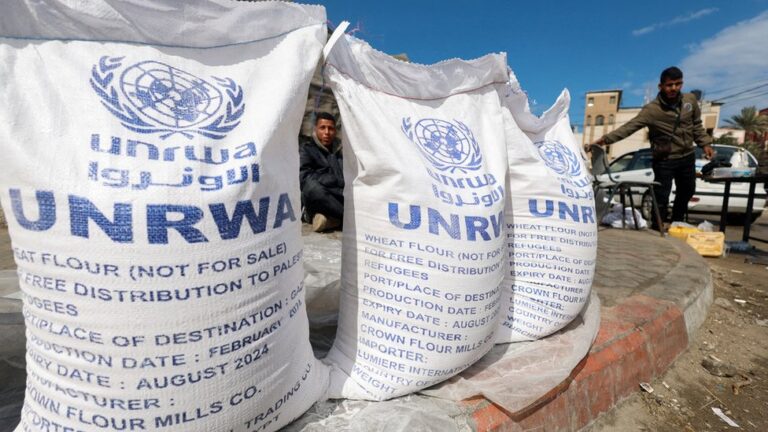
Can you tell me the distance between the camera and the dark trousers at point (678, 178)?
357 cm

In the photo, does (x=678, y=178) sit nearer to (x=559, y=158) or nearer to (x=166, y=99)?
(x=559, y=158)

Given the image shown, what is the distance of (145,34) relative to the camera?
73 centimetres

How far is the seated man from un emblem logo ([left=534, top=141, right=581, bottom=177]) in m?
1.77

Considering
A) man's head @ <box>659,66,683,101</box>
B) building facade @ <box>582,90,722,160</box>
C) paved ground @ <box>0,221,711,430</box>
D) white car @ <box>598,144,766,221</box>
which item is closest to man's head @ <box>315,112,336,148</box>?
paved ground @ <box>0,221,711,430</box>

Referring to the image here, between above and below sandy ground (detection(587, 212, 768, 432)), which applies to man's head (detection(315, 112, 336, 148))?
above

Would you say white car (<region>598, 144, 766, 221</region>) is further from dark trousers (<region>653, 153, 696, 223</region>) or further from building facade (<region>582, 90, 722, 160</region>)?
building facade (<region>582, 90, 722, 160</region>)

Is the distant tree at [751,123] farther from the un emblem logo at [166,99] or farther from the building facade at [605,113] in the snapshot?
the un emblem logo at [166,99]

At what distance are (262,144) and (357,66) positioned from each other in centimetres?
Answer: 36

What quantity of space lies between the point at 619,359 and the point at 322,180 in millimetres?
2176

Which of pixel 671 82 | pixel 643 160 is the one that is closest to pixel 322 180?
pixel 671 82

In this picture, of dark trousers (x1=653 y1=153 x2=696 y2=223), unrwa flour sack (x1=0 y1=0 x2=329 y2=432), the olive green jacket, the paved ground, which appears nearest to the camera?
unrwa flour sack (x1=0 y1=0 x2=329 y2=432)

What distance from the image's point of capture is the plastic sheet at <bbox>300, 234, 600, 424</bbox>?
902mm

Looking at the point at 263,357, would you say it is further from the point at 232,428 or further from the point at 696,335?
the point at 696,335

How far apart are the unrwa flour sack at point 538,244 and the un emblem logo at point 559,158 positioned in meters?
0.04
